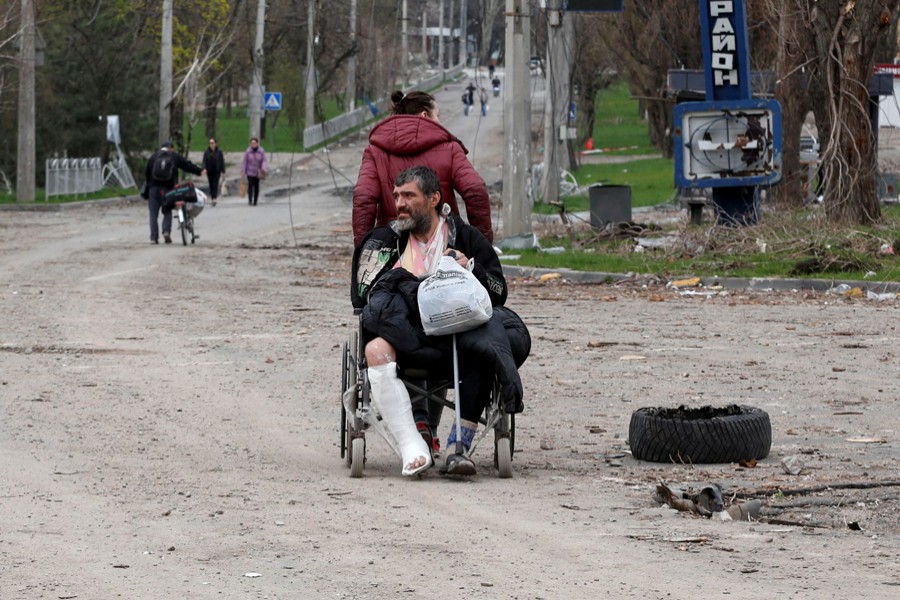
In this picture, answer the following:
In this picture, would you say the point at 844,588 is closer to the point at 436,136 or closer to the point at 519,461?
the point at 519,461

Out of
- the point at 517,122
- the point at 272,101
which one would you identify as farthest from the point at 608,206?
the point at 272,101

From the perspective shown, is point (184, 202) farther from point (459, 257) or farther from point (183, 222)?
point (459, 257)

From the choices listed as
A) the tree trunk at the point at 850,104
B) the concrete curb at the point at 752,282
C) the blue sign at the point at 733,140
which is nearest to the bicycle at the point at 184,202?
the concrete curb at the point at 752,282

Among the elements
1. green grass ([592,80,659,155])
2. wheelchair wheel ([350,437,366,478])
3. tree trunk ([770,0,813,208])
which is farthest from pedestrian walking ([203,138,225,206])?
wheelchair wheel ([350,437,366,478])

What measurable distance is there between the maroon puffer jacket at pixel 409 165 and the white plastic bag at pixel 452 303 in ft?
2.46

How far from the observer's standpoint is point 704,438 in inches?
328

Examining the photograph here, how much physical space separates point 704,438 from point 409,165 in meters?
2.11

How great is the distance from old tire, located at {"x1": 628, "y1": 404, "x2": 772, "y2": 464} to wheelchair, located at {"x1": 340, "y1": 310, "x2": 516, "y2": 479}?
30.2 inches

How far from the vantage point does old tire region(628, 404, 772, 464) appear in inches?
328

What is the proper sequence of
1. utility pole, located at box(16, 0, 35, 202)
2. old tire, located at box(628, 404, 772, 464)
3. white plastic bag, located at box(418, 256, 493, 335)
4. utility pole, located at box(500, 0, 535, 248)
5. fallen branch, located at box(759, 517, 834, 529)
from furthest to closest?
utility pole, located at box(16, 0, 35, 202) → utility pole, located at box(500, 0, 535, 248) → old tire, located at box(628, 404, 772, 464) → white plastic bag, located at box(418, 256, 493, 335) → fallen branch, located at box(759, 517, 834, 529)

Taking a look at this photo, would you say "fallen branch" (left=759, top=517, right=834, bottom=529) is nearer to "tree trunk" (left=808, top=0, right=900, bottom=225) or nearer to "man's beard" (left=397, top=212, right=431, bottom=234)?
"man's beard" (left=397, top=212, right=431, bottom=234)

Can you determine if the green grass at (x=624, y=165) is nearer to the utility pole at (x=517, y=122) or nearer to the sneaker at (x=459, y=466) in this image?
the utility pole at (x=517, y=122)

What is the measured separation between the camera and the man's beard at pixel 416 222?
809 centimetres

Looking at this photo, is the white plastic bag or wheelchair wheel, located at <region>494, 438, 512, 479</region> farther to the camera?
wheelchair wheel, located at <region>494, 438, 512, 479</region>
